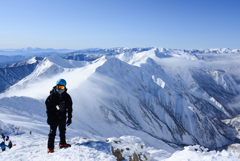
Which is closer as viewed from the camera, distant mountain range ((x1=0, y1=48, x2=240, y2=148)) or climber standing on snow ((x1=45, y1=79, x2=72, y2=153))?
climber standing on snow ((x1=45, y1=79, x2=72, y2=153))

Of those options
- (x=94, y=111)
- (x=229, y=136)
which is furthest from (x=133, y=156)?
(x=229, y=136)

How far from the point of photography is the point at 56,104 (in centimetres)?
847

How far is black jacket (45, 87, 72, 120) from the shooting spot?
8.34 metres

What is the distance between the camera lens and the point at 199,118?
13388 cm

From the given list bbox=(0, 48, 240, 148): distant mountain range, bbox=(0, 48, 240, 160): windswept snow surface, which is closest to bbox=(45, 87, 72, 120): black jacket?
bbox=(0, 48, 240, 160): windswept snow surface

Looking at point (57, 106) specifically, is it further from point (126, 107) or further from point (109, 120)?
point (126, 107)

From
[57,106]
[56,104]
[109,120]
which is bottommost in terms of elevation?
[109,120]

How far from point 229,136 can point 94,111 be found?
147036 millimetres

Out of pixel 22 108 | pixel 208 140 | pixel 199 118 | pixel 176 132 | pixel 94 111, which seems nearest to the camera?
pixel 22 108

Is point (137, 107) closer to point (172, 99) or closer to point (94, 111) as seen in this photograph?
point (94, 111)

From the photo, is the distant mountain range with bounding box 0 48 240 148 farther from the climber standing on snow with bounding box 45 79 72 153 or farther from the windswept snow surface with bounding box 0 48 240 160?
the climber standing on snow with bounding box 45 79 72 153

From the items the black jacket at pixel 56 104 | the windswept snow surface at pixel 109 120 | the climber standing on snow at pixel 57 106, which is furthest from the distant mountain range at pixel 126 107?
the black jacket at pixel 56 104

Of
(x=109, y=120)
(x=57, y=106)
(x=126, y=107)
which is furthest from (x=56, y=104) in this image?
(x=126, y=107)

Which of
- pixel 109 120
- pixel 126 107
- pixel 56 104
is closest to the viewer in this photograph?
pixel 56 104
